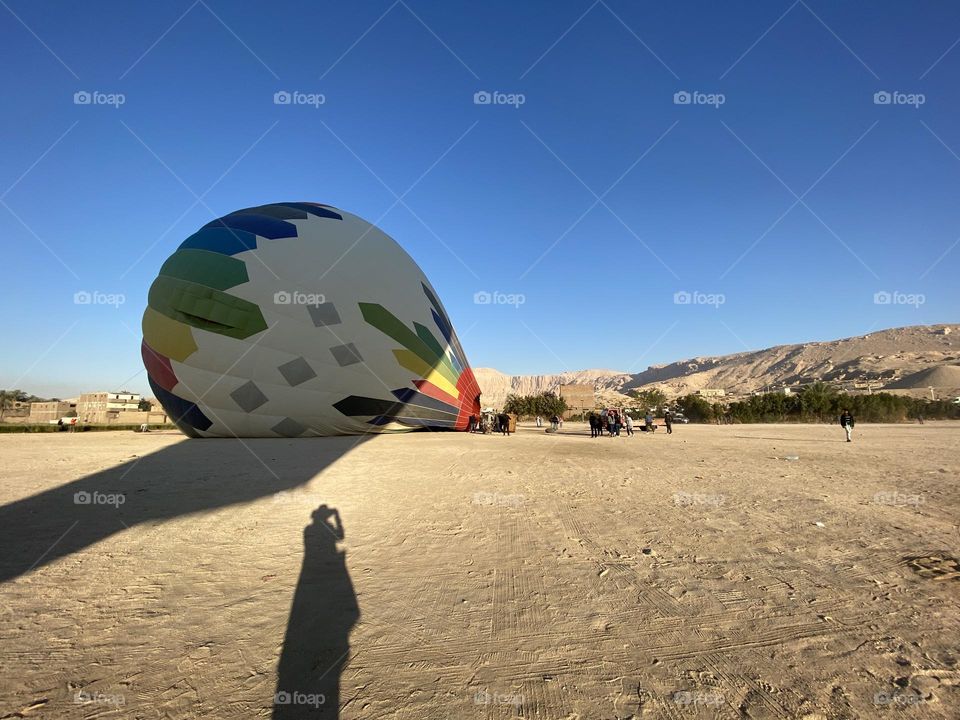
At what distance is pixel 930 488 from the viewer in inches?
295

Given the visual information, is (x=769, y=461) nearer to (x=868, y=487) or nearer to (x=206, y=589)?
(x=868, y=487)

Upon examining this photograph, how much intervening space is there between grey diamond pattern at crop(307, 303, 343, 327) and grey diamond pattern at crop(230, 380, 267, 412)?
9.86 feet

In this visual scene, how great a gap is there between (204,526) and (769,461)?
12.1 metres

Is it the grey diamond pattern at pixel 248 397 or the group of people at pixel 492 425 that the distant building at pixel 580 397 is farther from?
the grey diamond pattern at pixel 248 397

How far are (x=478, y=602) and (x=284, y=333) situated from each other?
1344 centimetres

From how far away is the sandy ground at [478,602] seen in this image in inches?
98.4

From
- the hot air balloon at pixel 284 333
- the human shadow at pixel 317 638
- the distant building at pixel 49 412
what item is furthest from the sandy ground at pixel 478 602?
the distant building at pixel 49 412

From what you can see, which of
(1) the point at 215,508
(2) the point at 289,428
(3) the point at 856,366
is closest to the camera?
(1) the point at 215,508

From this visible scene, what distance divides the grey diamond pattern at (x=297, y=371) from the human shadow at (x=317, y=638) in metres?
11.2

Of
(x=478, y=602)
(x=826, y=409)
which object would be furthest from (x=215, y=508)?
(x=826, y=409)

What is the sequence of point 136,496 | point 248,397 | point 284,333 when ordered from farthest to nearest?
point 248,397 < point 284,333 < point 136,496

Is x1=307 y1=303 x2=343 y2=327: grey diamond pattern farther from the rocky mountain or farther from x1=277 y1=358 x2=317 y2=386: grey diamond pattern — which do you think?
the rocky mountain

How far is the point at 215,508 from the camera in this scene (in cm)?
638

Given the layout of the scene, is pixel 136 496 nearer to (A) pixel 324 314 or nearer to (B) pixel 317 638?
(B) pixel 317 638
